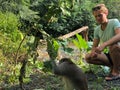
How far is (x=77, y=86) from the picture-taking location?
16.9ft

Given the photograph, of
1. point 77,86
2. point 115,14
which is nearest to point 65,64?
point 77,86

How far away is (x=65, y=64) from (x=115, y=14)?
52.1 feet

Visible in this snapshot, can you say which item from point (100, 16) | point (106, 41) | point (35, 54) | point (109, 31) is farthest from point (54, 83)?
point (100, 16)

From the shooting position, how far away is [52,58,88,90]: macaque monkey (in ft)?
16.7

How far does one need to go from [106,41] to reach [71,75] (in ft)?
4.29

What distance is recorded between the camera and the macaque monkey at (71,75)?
510 centimetres

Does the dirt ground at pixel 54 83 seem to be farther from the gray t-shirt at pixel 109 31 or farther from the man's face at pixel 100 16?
the man's face at pixel 100 16

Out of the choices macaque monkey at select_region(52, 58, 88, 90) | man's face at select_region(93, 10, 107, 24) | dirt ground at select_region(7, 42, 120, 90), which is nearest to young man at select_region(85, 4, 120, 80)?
man's face at select_region(93, 10, 107, 24)

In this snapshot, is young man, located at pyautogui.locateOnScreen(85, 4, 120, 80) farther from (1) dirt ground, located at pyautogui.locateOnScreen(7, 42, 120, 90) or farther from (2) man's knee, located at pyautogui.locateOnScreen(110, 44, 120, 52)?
(1) dirt ground, located at pyautogui.locateOnScreen(7, 42, 120, 90)

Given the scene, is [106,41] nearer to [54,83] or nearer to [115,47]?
[115,47]

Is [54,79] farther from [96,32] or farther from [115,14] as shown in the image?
[115,14]

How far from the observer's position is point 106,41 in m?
6.23

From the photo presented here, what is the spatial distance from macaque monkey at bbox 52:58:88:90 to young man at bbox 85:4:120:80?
2.72 feet

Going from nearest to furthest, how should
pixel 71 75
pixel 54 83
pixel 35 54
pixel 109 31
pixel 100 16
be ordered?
pixel 71 75 → pixel 35 54 → pixel 100 16 → pixel 109 31 → pixel 54 83
